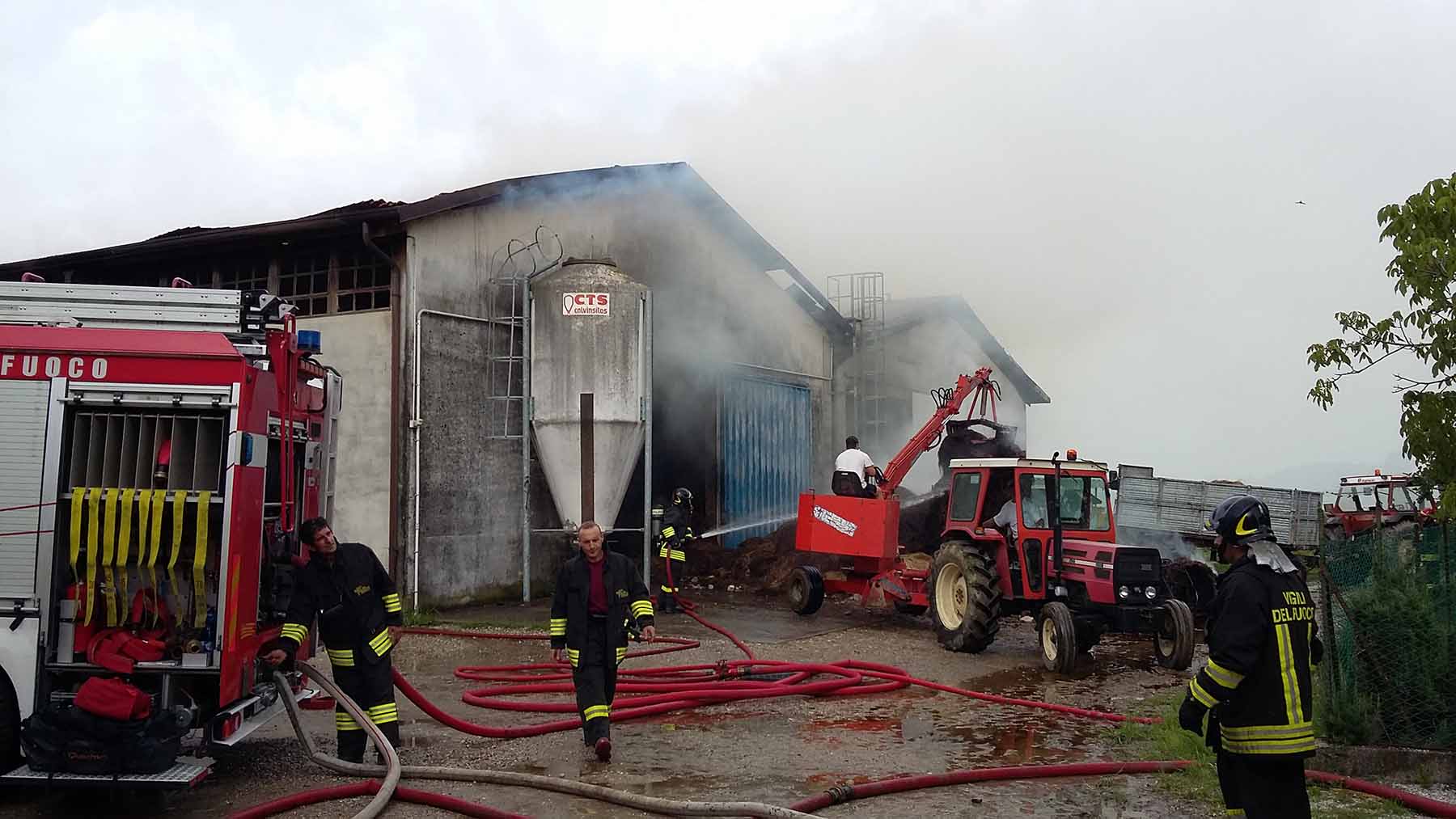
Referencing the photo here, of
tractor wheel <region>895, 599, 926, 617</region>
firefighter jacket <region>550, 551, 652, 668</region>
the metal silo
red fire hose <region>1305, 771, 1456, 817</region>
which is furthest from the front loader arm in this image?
red fire hose <region>1305, 771, 1456, 817</region>

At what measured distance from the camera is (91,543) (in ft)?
18.8

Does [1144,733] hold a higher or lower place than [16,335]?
lower

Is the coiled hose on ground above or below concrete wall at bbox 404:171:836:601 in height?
below

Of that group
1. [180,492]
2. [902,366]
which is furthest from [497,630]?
[902,366]

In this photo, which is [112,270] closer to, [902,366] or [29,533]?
[29,533]

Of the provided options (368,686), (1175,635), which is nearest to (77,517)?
(368,686)

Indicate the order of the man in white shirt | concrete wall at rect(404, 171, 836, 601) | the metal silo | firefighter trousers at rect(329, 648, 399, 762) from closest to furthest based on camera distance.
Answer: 1. firefighter trousers at rect(329, 648, 399, 762)
2. the man in white shirt
3. concrete wall at rect(404, 171, 836, 601)
4. the metal silo

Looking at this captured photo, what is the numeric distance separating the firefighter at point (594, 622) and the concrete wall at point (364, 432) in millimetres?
7475

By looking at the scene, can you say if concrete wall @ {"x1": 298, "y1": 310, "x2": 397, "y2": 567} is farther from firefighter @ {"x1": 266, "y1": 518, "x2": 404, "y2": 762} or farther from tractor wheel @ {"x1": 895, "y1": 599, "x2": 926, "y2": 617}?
firefighter @ {"x1": 266, "y1": 518, "x2": 404, "y2": 762}

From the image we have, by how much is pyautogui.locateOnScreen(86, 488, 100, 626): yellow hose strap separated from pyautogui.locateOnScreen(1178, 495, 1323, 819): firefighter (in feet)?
17.3

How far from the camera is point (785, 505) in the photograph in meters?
20.9

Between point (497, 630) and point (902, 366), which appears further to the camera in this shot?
point (902, 366)

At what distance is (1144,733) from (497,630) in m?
7.55

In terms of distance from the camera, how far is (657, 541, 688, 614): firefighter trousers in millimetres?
14039
